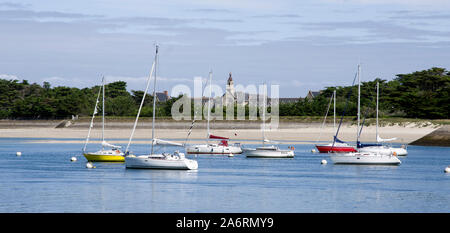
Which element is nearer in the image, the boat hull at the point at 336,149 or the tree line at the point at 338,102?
the boat hull at the point at 336,149

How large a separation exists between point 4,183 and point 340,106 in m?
107

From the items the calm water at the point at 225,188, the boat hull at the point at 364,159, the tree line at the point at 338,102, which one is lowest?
the calm water at the point at 225,188

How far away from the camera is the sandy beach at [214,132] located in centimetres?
10794

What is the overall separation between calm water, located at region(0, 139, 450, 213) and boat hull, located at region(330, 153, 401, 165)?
0.57m

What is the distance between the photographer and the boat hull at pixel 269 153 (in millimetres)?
68062

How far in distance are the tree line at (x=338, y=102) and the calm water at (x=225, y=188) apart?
2737 inches

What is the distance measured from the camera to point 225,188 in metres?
41.3

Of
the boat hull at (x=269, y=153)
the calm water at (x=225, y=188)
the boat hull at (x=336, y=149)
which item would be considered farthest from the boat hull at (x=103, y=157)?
the boat hull at (x=336, y=149)

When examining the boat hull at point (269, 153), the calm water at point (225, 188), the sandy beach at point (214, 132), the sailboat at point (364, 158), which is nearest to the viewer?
the calm water at point (225, 188)

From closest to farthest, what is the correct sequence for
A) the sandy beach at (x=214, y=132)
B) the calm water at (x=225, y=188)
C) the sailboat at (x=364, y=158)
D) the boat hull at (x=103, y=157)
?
the calm water at (x=225, y=188)
the boat hull at (x=103, y=157)
the sailboat at (x=364, y=158)
the sandy beach at (x=214, y=132)

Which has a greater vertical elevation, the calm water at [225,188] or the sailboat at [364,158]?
the sailboat at [364,158]

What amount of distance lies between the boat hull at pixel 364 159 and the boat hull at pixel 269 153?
8767 mm

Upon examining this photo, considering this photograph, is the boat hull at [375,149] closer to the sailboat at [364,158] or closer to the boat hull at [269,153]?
the sailboat at [364,158]
